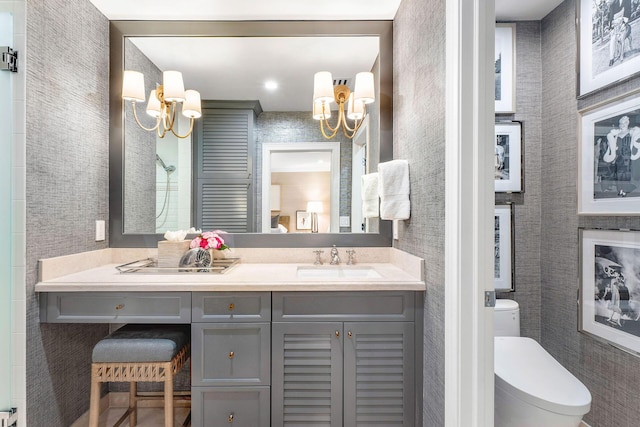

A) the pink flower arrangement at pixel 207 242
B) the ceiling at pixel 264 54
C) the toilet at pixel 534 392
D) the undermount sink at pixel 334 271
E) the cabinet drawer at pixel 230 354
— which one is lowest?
the toilet at pixel 534 392

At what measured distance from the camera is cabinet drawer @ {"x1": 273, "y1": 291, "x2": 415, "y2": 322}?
1526mm

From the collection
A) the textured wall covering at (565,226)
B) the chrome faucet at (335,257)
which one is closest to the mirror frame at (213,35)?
the chrome faucet at (335,257)

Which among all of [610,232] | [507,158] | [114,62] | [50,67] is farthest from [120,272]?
[610,232]

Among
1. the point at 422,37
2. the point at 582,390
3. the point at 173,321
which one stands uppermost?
the point at 422,37

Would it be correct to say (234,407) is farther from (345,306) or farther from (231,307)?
(345,306)

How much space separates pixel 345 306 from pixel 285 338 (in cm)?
32

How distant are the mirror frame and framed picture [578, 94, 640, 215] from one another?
1073 mm

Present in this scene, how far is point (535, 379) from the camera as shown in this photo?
1462mm

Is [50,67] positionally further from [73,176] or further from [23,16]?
[73,176]

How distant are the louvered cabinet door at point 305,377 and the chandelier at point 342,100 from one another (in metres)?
1.24

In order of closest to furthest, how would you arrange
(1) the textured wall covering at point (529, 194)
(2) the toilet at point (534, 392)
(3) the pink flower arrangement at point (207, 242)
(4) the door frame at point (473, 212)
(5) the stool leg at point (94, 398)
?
(4) the door frame at point (473, 212)
(2) the toilet at point (534, 392)
(5) the stool leg at point (94, 398)
(3) the pink flower arrangement at point (207, 242)
(1) the textured wall covering at point (529, 194)

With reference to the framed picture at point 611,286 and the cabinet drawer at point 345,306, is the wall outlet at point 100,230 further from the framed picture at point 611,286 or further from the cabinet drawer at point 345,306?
the framed picture at point 611,286

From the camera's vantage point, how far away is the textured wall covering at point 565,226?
5.47ft

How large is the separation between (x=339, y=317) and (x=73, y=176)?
1.60 m
